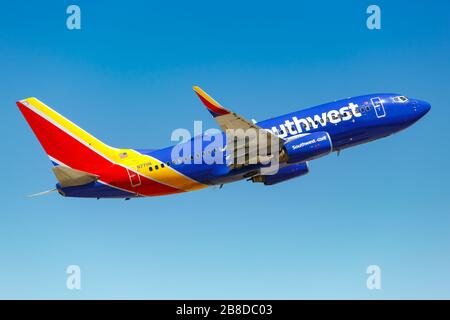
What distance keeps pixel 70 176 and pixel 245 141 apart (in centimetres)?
1515

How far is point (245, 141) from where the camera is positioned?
56562 millimetres

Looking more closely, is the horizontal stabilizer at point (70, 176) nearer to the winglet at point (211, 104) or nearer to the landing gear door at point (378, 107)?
the winglet at point (211, 104)

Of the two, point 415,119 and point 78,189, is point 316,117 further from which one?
point 78,189

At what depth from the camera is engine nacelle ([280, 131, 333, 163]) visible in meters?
57.1

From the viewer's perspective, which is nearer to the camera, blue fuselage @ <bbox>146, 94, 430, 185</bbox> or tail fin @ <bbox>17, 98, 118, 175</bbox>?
blue fuselage @ <bbox>146, 94, 430, 185</bbox>

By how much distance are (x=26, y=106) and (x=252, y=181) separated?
21951 millimetres

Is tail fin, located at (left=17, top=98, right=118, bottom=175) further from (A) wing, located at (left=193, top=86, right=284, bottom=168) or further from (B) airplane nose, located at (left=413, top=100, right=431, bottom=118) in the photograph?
(B) airplane nose, located at (left=413, top=100, right=431, bottom=118)

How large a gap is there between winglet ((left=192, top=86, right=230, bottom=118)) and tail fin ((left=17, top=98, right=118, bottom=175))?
1125 cm

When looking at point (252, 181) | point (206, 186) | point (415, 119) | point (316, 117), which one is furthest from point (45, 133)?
point (415, 119)

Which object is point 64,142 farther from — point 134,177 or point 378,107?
point 378,107

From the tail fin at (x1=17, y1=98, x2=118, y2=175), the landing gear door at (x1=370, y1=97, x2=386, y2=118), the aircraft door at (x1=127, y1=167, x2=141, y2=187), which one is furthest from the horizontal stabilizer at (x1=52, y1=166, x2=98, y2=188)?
the landing gear door at (x1=370, y1=97, x2=386, y2=118)

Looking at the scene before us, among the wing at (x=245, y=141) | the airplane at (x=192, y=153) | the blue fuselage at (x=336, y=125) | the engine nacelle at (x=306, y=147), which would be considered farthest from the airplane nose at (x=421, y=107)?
the wing at (x=245, y=141)

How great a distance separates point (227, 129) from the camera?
55.0 m

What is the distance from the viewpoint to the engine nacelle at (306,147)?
57125 mm
